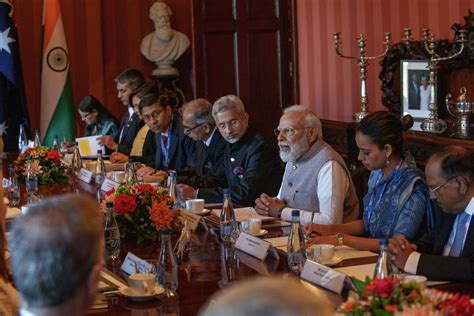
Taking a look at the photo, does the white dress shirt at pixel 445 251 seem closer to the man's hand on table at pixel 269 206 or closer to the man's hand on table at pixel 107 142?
the man's hand on table at pixel 269 206

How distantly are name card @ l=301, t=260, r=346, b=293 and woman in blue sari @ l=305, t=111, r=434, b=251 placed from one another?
558 mm

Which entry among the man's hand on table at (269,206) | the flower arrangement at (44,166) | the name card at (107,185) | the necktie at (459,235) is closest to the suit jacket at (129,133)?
the flower arrangement at (44,166)

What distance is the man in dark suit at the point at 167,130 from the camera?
590 centimetres

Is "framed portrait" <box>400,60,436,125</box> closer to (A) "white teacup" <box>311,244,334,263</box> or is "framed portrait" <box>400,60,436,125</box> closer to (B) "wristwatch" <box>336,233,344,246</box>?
(B) "wristwatch" <box>336,233,344,246</box>

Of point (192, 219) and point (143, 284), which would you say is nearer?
point (143, 284)

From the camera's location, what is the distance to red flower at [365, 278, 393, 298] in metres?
1.93

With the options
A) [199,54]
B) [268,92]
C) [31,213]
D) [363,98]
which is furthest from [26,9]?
[31,213]

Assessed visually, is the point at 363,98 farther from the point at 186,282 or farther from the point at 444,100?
the point at 186,282

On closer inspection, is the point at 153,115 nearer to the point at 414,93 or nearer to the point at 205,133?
the point at 205,133

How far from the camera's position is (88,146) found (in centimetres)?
683

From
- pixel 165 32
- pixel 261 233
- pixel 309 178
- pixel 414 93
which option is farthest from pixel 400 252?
pixel 165 32

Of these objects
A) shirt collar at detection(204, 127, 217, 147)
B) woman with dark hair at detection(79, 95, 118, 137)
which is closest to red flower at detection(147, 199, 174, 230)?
shirt collar at detection(204, 127, 217, 147)

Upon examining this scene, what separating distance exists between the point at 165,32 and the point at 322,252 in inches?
237

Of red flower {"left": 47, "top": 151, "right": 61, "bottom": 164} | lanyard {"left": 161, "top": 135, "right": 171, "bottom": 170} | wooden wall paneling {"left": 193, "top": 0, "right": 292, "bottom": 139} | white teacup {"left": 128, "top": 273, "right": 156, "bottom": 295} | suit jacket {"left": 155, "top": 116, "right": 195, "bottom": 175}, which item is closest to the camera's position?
white teacup {"left": 128, "top": 273, "right": 156, "bottom": 295}
